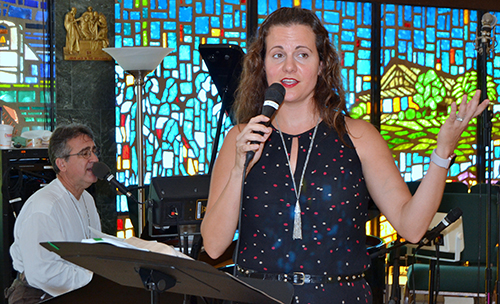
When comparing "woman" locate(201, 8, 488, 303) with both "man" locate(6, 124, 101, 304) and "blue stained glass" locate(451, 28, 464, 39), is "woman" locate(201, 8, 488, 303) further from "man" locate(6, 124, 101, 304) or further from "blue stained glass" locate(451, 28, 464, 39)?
"blue stained glass" locate(451, 28, 464, 39)

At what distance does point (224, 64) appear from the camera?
352 centimetres

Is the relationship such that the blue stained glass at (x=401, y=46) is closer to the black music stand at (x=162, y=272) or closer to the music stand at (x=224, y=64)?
the music stand at (x=224, y=64)

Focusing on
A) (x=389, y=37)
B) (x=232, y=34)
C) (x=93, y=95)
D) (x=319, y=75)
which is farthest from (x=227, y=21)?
(x=319, y=75)

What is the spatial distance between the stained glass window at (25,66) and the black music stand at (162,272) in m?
4.13

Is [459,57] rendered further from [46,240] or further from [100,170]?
[46,240]

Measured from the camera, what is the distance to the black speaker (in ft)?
8.27

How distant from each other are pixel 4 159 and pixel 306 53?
10.3 feet

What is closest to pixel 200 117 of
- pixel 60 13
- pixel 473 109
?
pixel 60 13

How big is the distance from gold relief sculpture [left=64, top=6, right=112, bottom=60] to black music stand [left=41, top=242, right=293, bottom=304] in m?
4.18

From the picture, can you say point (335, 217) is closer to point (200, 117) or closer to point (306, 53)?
point (306, 53)

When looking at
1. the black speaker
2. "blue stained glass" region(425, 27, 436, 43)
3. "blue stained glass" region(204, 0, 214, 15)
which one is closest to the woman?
the black speaker

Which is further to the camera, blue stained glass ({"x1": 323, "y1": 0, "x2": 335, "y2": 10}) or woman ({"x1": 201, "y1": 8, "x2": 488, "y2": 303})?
blue stained glass ({"x1": 323, "y1": 0, "x2": 335, "y2": 10})

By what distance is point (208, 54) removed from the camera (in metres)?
3.42

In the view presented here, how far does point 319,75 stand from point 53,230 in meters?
1.63
